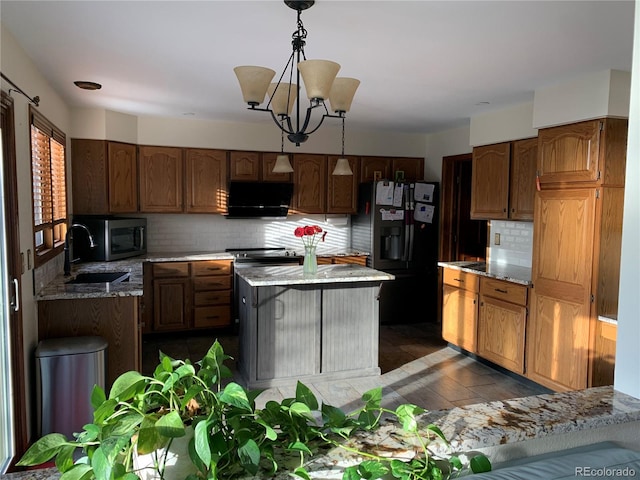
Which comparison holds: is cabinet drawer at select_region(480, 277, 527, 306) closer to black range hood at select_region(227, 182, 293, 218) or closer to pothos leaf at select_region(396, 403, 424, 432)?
black range hood at select_region(227, 182, 293, 218)

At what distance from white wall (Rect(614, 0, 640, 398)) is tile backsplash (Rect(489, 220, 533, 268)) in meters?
3.31

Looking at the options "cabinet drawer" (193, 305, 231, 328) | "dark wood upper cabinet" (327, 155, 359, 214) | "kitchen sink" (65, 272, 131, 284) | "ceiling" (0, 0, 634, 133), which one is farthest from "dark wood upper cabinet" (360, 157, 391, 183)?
"kitchen sink" (65, 272, 131, 284)

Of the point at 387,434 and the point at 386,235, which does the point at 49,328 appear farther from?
the point at 386,235

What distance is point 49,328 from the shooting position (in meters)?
3.12

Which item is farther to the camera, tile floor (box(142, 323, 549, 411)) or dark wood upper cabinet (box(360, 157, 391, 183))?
dark wood upper cabinet (box(360, 157, 391, 183))

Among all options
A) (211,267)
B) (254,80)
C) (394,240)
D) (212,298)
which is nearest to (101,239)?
(211,267)

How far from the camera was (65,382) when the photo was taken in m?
2.83

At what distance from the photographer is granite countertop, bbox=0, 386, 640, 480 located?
0.97m

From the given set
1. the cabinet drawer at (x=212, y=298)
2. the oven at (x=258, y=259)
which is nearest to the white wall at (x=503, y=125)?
the oven at (x=258, y=259)

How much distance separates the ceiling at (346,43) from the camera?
228cm

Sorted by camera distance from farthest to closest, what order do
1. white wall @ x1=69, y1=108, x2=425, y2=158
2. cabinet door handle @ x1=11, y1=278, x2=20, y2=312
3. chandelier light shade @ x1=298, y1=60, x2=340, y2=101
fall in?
white wall @ x1=69, y1=108, x2=425, y2=158
cabinet door handle @ x1=11, y1=278, x2=20, y2=312
chandelier light shade @ x1=298, y1=60, x2=340, y2=101

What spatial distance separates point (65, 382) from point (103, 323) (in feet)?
1.50

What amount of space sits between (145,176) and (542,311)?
4.16 metres

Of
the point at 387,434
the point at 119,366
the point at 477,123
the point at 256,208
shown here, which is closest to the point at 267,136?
the point at 256,208
